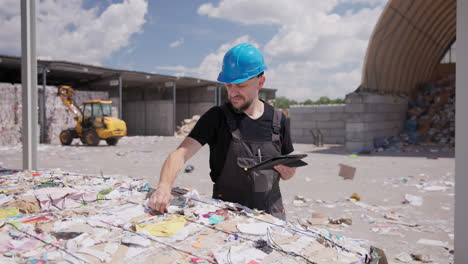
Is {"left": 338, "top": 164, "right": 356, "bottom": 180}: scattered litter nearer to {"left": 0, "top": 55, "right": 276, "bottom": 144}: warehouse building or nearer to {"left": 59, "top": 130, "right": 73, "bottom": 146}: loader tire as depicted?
{"left": 59, "top": 130, "right": 73, "bottom": 146}: loader tire

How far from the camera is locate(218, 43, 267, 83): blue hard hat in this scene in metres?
1.96

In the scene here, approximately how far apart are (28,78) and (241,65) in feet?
10.4

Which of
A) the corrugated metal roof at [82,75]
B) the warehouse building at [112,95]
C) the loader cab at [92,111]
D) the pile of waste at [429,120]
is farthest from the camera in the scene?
the corrugated metal roof at [82,75]

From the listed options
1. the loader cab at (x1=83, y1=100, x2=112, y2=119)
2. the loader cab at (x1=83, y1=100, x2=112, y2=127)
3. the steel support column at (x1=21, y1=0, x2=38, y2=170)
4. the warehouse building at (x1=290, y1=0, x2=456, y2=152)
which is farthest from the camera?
the loader cab at (x1=83, y1=100, x2=112, y2=119)

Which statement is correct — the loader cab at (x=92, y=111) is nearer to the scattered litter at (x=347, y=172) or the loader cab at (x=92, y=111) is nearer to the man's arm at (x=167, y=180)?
the scattered litter at (x=347, y=172)

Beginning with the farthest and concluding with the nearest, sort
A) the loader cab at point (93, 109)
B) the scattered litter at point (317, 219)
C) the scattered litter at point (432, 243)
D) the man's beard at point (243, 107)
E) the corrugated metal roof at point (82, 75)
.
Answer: the corrugated metal roof at point (82, 75)
the loader cab at point (93, 109)
the scattered litter at point (317, 219)
the scattered litter at point (432, 243)
the man's beard at point (243, 107)

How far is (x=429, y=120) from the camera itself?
1553 cm

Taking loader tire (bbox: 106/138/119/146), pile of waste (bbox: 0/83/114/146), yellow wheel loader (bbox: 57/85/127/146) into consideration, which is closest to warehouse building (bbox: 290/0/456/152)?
yellow wheel loader (bbox: 57/85/127/146)

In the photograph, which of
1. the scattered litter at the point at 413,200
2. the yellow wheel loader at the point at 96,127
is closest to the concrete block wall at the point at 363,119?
→ the scattered litter at the point at 413,200

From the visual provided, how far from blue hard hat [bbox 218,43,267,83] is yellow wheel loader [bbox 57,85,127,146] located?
44.9 ft

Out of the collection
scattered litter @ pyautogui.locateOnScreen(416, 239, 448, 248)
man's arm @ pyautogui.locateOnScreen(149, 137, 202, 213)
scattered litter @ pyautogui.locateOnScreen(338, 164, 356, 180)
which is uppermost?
man's arm @ pyautogui.locateOnScreen(149, 137, 202, 213)

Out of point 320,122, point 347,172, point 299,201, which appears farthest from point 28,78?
point 320,122

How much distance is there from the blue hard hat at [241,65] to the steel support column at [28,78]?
302 cm

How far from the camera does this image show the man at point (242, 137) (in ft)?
6.51
